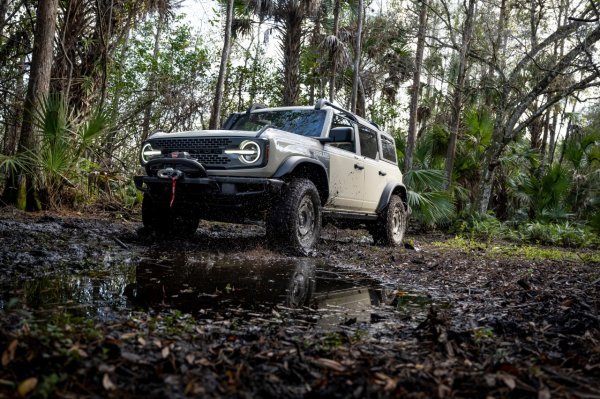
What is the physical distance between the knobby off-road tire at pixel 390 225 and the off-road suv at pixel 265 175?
768 mm

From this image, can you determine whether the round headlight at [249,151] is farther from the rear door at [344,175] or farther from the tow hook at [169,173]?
the rear door at [344,175]

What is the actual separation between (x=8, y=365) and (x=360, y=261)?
4313mm

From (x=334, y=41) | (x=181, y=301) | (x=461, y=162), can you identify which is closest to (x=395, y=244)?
(x=181, y=301)

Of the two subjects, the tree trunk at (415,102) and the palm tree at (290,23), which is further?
the palm tree at (290,23)

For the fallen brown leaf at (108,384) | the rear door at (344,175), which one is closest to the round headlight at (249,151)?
the rear door at (344,175)

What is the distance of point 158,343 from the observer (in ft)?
6.43

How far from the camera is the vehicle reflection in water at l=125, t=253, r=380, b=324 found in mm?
2926

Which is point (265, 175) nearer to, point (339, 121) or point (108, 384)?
point (339, 121)

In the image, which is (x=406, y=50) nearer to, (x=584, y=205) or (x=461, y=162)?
(x=461, y=162)

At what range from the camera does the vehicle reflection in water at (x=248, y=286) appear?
115 inches

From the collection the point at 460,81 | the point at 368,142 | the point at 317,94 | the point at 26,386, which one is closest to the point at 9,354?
the point at 26,386

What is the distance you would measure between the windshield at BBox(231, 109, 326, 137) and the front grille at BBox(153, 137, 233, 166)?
114 cm

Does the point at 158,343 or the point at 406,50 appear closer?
the point at 158,343

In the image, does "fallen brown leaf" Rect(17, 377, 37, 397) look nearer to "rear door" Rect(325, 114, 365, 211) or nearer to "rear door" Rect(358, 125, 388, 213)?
"rear door" Rect(325, 114, 365, 211)
